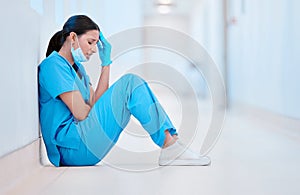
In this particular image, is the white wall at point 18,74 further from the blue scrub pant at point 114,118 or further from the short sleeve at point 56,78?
the blue scrub pant at point 114,118

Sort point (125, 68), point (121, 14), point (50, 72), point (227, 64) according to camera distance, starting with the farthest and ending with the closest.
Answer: point (227, 64) → point (121, 14) → point (125, 68) → point (50, 72)

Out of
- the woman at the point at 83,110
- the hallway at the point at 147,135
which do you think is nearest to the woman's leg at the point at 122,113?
the woman at the point at 83,110

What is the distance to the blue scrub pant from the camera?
1535 millimetres

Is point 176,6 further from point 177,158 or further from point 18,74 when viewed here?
point 18,74

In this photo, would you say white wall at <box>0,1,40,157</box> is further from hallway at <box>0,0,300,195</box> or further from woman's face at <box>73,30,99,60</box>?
woman's face at <box>73,30,99,60</box>

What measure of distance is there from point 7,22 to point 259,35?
2787 mm

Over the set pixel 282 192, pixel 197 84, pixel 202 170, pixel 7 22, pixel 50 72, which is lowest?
pixel 197 84

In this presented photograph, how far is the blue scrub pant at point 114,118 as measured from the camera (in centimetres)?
153

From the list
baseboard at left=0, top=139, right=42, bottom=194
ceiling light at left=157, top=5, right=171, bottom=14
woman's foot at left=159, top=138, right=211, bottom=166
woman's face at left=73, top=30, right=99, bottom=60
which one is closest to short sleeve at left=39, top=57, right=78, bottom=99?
woman's face at left=73, top=30, right=99, bottom=60

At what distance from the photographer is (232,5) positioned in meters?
4.94

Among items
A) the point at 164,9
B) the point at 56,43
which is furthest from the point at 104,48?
the point at 164,9

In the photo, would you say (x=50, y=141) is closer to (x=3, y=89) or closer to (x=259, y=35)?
(x=3, y=89)

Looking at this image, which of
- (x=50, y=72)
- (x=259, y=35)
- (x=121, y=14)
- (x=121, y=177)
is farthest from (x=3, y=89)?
(x=259, y=35)

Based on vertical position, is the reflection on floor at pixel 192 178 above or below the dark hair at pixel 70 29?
below
